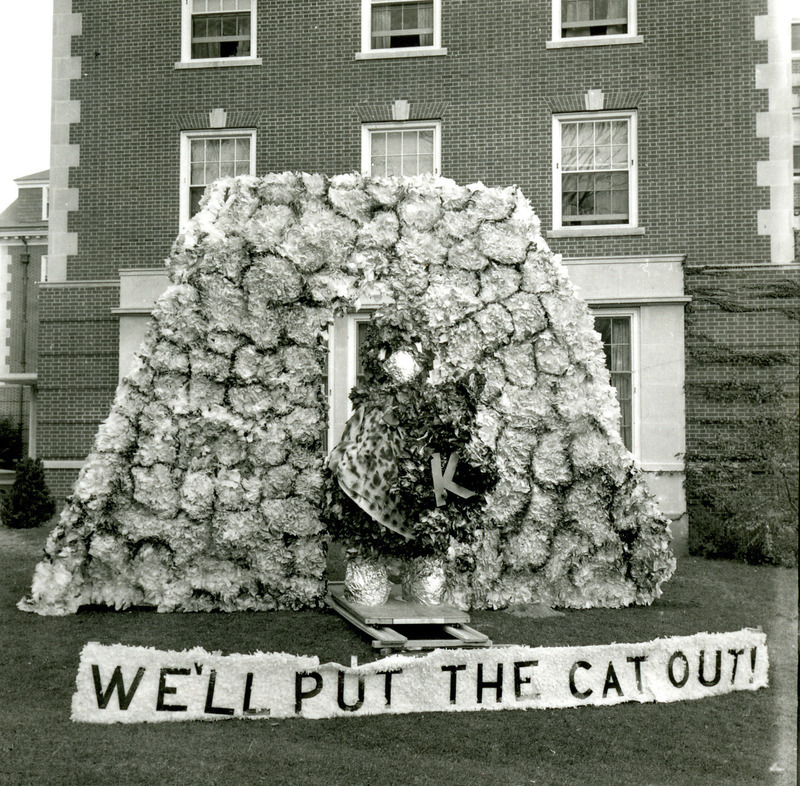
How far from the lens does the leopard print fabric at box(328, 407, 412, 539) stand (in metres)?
6.70

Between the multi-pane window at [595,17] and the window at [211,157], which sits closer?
the multi-pane window at [595,17]

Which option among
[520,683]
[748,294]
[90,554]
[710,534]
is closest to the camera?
[520,683]

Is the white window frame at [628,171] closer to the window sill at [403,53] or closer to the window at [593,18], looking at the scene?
the window at [593,18]

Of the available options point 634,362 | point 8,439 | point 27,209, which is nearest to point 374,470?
point 8,439

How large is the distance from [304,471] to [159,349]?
153 centimetres

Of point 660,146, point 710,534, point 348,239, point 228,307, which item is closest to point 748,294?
point 660,146

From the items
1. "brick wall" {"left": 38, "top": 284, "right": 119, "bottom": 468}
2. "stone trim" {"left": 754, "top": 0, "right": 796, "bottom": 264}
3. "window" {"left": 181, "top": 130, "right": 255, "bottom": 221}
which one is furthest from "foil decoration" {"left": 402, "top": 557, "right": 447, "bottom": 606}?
"window" {"left": 181, "top": 130, "right": 255, "bottom": 221}

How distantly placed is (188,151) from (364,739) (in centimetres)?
1004

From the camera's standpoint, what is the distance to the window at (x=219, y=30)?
12.4 metres

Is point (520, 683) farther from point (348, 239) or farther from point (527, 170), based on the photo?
point (527, 170)

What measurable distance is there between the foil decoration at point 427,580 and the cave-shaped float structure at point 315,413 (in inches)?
12.7

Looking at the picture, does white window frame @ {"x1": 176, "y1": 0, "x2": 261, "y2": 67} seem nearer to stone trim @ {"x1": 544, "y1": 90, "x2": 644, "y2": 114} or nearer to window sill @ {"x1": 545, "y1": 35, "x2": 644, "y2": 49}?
stone trim @ {"x1": 544, "y1": 90, "x2": 644, "y2": 114}

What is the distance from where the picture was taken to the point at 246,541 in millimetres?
7270

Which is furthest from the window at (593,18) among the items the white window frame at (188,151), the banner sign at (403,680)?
the banner sign at (403,680)
